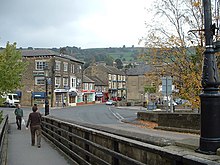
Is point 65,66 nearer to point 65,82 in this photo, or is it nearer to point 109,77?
point 65,82

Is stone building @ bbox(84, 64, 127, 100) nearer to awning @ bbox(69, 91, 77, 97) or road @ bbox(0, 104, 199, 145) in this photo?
awning @ bbox(69, 91, 77, 97)

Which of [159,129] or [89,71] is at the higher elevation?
[89,71]

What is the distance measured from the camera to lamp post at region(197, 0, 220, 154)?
3969 millimetres

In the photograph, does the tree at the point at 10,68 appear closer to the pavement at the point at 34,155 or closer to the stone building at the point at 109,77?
the pavement at the point at 34,155

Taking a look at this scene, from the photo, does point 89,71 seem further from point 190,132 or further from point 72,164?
point 72,164

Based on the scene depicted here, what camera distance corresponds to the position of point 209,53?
442 cm

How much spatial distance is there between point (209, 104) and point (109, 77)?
102994mm

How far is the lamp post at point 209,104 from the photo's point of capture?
397 cm

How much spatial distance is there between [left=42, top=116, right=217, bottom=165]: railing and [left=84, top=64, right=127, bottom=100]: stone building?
94.4 meters

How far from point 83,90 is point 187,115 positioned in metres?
65.2

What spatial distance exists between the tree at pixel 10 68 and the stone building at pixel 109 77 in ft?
261

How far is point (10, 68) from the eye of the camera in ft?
74.0

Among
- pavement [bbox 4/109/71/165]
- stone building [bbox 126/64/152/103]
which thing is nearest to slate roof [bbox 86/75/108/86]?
stone building [bbox 126/64/152/103]

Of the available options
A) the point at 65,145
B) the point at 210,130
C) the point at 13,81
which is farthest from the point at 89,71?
the point at 210,130
